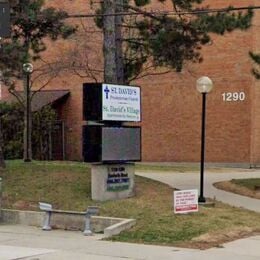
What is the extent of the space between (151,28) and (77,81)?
19695 mm

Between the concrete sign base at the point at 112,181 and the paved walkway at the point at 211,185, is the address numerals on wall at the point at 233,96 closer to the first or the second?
the paved walkway at the point at 211,185

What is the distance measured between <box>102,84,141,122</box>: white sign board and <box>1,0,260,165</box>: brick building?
54.5 feet

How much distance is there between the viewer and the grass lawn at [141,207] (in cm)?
1347

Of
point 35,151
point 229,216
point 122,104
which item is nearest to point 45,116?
point 35,151

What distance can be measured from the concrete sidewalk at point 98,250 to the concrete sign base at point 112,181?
2668mm

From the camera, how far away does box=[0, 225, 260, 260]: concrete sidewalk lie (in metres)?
11.5

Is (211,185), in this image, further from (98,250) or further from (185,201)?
(98,250)

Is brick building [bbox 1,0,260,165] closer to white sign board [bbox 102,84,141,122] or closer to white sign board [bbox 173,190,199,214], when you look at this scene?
white sign board [bbox 102,84,141,122]

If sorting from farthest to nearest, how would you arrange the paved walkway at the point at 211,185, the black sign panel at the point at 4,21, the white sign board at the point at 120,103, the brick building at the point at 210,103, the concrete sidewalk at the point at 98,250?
1. the brick building at the point at 210,103
2. the paved walkway at the point at 211,185
3. the white sign board at the point at 120,103
4. the black sign panel at the point at 4,21
5. the concrete sidewalk at the point at 98,250

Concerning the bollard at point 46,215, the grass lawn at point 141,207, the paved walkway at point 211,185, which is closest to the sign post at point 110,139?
the grass lawn at point 141,207

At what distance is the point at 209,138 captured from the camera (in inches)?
1469

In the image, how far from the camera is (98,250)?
12.3m

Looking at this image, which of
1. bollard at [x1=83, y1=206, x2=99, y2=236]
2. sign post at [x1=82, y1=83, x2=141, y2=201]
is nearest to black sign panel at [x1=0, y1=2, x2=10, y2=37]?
sign post at [x1=82, y1=83, x2=141, y2=201]

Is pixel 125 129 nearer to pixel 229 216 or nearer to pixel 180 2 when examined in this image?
pixel 229 216
